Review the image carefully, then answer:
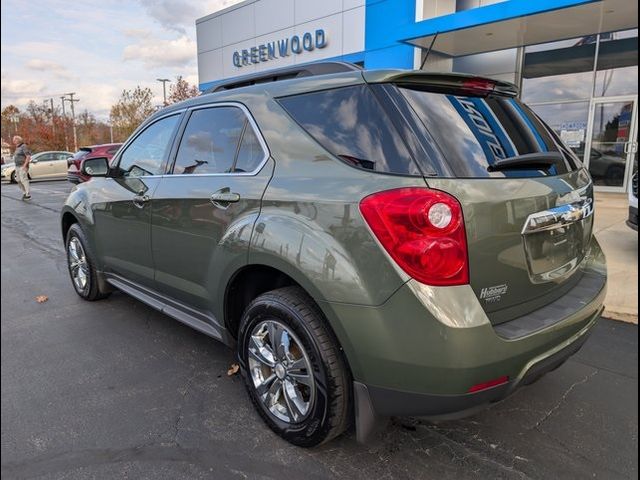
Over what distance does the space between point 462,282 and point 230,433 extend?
1.49 meters

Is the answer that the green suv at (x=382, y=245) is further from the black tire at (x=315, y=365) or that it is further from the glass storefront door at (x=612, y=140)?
the glass storefront door at (x=612, y=140)

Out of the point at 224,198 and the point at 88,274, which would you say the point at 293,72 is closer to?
the point at 224,198

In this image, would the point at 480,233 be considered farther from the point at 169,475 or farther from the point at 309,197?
the point at 169,475

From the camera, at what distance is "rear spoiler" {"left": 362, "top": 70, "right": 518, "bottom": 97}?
2.18 m

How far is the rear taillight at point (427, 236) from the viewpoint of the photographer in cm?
185

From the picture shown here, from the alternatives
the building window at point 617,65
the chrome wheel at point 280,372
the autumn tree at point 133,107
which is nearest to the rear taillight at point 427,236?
the chrome wheel at point 280,372

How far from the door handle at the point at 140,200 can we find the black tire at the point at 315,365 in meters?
1.39

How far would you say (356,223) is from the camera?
6.41 ft

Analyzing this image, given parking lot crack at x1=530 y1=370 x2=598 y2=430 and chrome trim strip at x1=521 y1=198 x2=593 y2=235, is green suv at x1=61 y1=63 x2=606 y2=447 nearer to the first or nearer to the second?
chrome trim strip at x1=521 y1=198 x2=593 y2=235

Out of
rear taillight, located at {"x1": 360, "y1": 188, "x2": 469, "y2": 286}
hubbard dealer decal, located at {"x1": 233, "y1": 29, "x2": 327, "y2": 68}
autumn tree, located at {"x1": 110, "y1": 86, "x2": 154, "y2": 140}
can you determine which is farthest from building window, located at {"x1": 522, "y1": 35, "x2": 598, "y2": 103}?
autumn tree, located at {"x1": 110, "y1": 86, "x2": 154, "y2": 140}

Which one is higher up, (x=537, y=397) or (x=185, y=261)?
(x=185, y=261)

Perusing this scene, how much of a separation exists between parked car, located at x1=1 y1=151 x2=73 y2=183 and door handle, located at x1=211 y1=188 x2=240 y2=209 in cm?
2322

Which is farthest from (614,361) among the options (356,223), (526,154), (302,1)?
(302,1)

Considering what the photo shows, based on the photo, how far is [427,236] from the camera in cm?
185
